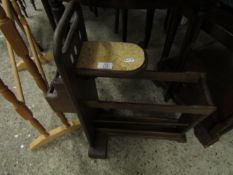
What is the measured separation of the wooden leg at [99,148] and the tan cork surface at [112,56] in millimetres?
565

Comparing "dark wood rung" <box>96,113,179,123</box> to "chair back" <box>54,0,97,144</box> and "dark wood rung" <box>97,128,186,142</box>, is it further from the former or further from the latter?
"chair back" <box>54,0,97,144</box>

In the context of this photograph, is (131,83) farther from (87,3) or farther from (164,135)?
(87,3)

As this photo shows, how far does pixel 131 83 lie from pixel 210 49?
586mm

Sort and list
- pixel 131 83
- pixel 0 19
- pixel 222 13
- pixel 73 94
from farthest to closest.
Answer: pixel 131 83, pixel 222 13, pixel 73 94, pixel 0 19

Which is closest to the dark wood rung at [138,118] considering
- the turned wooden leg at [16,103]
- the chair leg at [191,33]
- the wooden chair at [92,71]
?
the wooden chair at [92,71]

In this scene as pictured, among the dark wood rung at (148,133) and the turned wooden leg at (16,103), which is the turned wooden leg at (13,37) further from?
the dark wood rung at (148,133)

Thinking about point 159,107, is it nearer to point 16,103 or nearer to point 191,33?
point 191,33

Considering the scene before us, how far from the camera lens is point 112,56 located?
26.0 inches

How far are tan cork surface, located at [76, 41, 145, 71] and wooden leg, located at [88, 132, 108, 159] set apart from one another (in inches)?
22.3

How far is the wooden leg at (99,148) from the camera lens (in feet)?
3.40

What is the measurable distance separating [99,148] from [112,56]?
1.96 feet

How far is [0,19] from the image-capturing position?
1.71 ft

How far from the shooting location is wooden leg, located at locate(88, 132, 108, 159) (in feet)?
3.40

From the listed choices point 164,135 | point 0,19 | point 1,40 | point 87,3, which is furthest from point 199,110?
point 1,40
